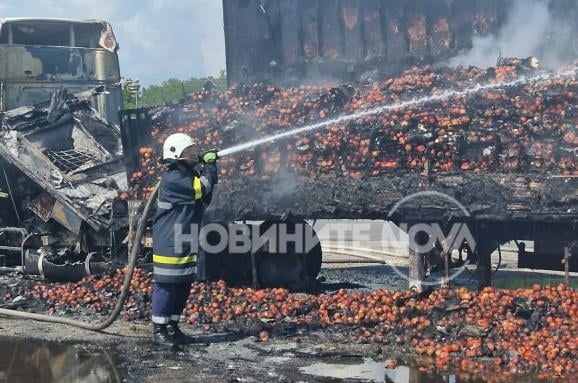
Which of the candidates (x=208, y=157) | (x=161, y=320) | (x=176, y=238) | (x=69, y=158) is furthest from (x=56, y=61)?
(x=161, y=320)

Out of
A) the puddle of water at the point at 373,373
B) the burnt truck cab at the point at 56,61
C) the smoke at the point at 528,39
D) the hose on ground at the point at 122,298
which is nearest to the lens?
the puddle of water at the point at 373,373

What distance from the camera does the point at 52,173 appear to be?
10039 mm

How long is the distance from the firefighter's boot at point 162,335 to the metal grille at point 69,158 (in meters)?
3.93

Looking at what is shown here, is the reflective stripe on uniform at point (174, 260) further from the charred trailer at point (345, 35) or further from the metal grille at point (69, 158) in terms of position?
the charred trailer at point (345, 35)

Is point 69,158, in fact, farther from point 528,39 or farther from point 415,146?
point 528,39

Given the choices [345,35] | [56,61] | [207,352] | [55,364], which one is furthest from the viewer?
[56,61]

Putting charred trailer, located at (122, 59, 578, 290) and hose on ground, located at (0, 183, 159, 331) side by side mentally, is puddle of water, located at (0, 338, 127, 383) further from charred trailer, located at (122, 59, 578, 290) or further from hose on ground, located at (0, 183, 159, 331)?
charred trailer, located at (122, 59, 578, 290)

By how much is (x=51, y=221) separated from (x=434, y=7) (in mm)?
6117

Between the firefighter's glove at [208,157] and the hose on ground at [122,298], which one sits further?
the hose on ground at [122,298]

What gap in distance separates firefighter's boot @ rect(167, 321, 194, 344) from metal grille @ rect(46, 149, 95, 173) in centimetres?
398

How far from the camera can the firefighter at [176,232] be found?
23.1ft

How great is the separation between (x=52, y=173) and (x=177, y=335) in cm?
390

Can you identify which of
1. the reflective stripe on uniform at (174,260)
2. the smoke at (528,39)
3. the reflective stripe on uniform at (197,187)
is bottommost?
the reflective stripe on uniform at (174,260)

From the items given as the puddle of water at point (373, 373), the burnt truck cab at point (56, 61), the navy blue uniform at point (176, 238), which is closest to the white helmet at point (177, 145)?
the navy blue uniform at point (176, 238)
